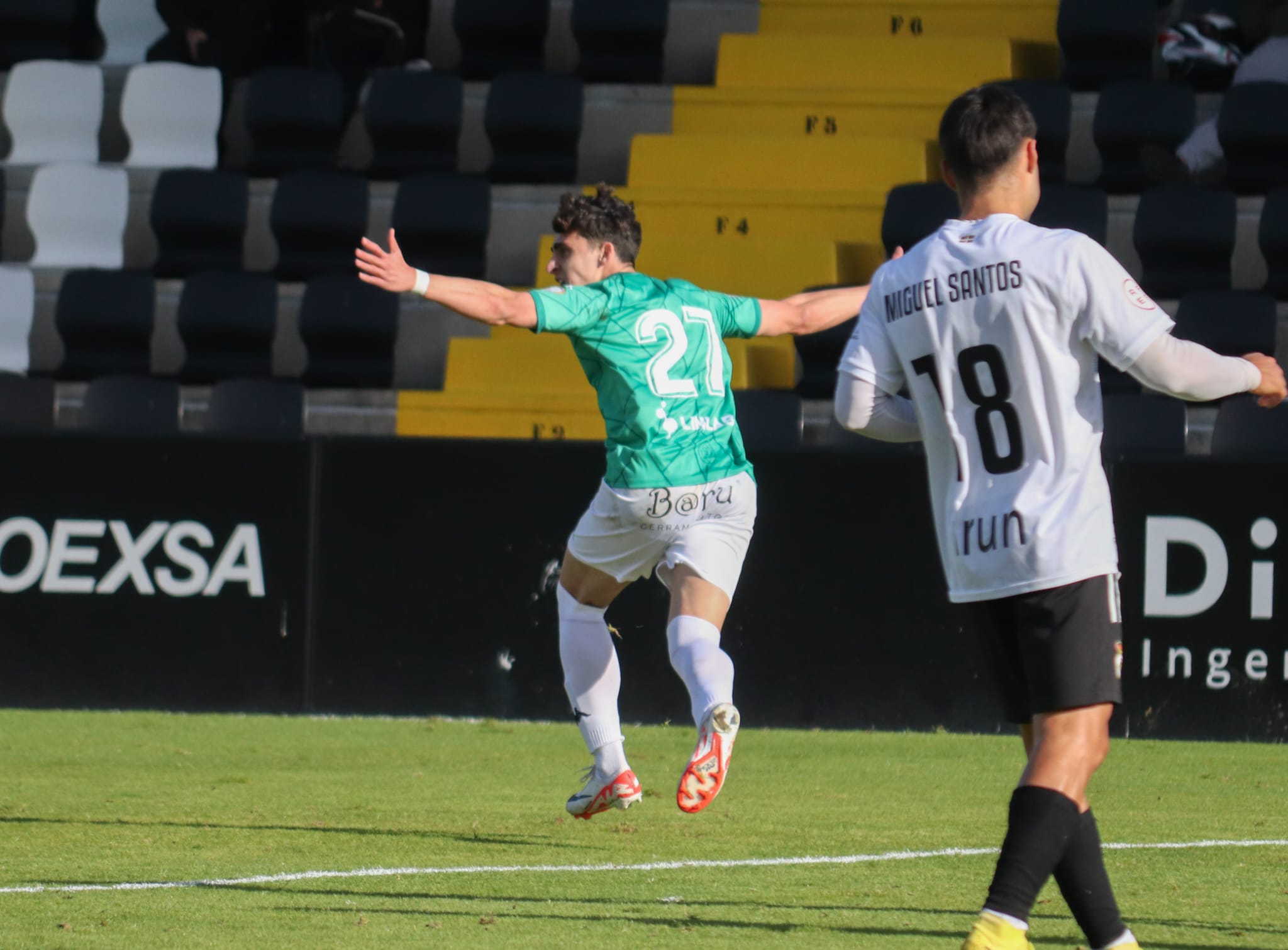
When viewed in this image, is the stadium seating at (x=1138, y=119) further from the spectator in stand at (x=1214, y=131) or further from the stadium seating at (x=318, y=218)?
the stadium seating at (x=318, y=218)

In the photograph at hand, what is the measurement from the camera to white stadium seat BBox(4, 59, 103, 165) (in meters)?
13.9

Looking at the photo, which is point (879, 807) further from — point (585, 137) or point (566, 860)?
point (585, 137)

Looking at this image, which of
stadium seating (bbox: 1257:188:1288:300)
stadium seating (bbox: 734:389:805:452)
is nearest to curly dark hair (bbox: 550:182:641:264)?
stadium seating (bbox: 734:389:805:452)

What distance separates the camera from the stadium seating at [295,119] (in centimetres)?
1322

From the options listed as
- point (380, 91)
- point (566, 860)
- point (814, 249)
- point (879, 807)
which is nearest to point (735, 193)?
point (814, 249)

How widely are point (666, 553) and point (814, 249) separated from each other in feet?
20.7

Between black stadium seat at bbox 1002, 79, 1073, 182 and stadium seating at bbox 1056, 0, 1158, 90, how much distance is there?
741mm

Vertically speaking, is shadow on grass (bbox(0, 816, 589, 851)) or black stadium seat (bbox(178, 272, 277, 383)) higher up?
black stadium seat (bbox(178, 272, 277, 383))

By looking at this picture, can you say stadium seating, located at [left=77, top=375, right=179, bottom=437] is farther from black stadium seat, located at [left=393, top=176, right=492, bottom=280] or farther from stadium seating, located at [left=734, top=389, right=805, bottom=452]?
stadium seating, located at [left=734, top=389, right=805, bottom=452]

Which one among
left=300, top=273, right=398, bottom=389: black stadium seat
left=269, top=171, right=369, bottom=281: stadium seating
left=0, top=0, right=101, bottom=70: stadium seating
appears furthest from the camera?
left=0, top=0, right=101, bottom=70: stadium seating

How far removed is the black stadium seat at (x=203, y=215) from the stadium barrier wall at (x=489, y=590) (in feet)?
12.3

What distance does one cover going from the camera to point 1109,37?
12.5 meters

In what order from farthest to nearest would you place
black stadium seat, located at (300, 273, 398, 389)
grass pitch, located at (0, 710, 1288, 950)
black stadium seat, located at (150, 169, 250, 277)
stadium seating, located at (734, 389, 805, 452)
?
black stadium seat, located at (150, 169, 250, 277), black stadium seat, located at (300, 273, 398, 389), stadium seating, located at (734, 389, 805, 452), grass pitch, located at (0, 710, 1288, 950)

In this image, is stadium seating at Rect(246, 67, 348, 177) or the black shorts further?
stadium seating at Rect(246, 67, 348, 177)
